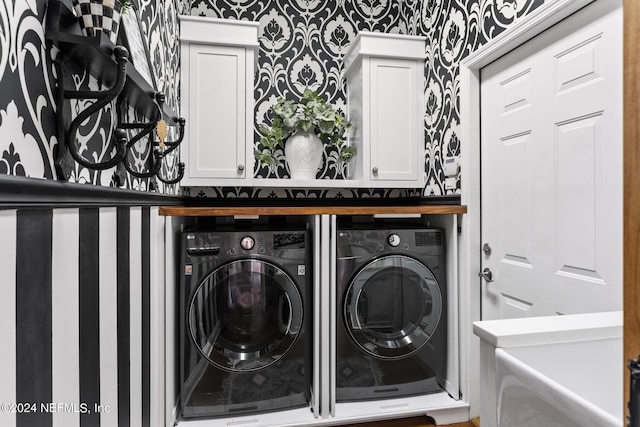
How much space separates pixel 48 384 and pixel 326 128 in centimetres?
201

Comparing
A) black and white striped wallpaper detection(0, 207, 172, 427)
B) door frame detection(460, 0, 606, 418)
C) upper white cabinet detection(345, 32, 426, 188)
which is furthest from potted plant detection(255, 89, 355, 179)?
black and white striped wallpaper detection(0, 207, 172, 427)

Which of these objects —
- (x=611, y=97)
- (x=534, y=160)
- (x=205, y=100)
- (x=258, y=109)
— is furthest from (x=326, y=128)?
(x=611, y=97)

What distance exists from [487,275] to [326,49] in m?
1.92

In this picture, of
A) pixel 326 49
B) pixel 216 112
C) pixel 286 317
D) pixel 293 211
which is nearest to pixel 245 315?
pixel 286 317

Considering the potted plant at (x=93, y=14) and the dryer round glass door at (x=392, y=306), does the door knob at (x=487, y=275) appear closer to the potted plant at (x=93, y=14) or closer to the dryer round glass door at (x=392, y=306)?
the dryer round glass door at (x=392, y=306)

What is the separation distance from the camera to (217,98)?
7.27 feet

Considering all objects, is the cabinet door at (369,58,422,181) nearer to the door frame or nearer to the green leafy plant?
the green leafy plant

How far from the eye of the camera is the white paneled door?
126 cm

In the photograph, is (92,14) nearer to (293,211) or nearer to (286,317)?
(293,211)

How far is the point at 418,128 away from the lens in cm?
244

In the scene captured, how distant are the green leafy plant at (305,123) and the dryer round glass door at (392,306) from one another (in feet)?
3.12

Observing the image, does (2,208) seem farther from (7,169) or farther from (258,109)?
(258,109)

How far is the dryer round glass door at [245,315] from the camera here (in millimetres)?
1744

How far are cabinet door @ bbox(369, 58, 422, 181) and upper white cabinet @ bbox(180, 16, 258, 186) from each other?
0.81 m
